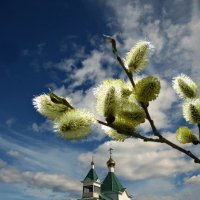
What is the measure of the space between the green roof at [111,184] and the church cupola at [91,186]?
10.2 feet

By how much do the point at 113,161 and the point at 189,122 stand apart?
199ft

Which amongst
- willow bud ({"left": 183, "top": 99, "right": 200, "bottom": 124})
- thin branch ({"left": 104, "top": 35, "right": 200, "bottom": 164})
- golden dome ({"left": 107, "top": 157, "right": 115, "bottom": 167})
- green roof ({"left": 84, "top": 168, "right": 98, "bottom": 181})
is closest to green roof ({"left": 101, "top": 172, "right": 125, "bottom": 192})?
golden dome ({"left": 107, "top": 157, "right": 115, "bottom": 167})

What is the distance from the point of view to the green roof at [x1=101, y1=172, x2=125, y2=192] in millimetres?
57253

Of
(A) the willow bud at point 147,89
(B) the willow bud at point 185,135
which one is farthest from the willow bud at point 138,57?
(B) the willow bud at point 185,135

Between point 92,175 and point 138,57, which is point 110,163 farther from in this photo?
point 138,57

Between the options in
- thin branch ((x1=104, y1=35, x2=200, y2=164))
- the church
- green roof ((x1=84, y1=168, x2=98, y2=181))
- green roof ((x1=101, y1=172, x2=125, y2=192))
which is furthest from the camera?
green roof ((x1=101, y1=172, x2=125, y2=192))

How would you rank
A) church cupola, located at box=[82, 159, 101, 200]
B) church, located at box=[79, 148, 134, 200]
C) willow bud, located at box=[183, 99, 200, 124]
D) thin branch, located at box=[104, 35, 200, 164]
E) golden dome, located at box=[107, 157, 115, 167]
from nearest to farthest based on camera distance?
1. thin branch, located at box=[104, 35, 200, 164]
2. willow bud, located at box=[183, 99, 200, 124]
3. church cupola, located at box=[82, 159, 101, 200]
4. church, located at box=[79, 148, 134, 200]
5. golden dome, located at box=[107, 157, 115, 167]

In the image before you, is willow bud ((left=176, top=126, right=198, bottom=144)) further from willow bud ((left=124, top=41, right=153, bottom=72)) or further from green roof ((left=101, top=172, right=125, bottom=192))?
green roof ((left=101, top=172, right=125, bottom=192))

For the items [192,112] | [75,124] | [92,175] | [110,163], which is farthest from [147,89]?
[110,163]

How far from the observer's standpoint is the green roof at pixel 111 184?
2254 inches

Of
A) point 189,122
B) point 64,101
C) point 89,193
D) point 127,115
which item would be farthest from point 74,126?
point 89,193

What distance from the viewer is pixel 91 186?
53.7 m

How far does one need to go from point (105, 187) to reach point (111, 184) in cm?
116

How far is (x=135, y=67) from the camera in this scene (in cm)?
241
